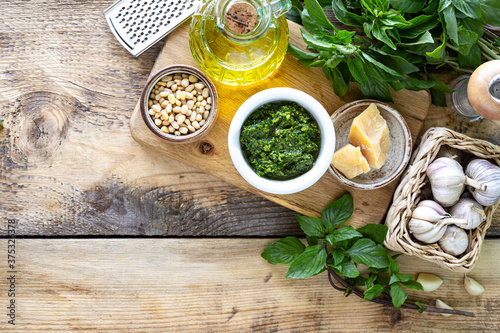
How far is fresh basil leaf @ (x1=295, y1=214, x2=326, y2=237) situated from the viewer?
3.79ft

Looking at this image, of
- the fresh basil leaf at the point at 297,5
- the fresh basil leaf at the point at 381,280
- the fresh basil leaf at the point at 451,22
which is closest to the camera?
the fresh basil leaf at the point at 451,22

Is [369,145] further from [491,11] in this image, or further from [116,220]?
[116,220]

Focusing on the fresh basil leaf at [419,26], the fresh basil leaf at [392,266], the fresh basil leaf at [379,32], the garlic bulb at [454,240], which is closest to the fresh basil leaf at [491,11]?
the fresh basil leaf at [419,26]

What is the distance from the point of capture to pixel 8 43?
128cm

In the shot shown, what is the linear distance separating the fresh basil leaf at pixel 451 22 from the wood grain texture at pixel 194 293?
71cm

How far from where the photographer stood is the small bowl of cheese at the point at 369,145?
42.9 inches

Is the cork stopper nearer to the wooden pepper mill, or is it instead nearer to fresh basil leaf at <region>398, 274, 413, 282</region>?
the wooden pepper mill

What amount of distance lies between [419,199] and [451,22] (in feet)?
1.57

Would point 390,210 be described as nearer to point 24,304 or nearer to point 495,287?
point 495,287

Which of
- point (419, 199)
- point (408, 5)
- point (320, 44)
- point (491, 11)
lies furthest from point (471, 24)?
point (419, 199)

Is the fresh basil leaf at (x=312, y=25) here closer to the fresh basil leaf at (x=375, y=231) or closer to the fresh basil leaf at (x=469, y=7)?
the fresh basil leaf at (x=469, y=7)

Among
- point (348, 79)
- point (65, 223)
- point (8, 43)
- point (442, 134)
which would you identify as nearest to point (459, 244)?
point (442, 134)

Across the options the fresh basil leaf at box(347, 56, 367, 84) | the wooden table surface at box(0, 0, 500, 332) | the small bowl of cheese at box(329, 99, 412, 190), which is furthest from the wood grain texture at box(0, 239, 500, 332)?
the fresh basil leaf at box(347, 56, 367, 84)

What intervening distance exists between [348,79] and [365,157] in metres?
0.22
